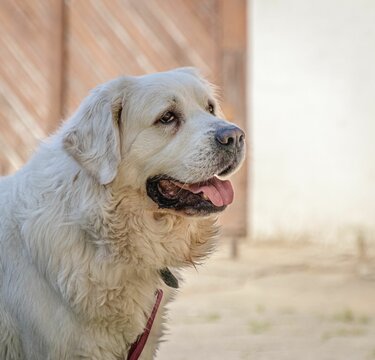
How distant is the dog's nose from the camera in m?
4.11

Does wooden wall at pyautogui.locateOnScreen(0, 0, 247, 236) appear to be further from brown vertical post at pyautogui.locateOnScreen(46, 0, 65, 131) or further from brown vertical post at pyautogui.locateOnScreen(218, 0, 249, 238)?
brown vertical post at pyautogui.locateOnScreen(218, 0, 249, 238)

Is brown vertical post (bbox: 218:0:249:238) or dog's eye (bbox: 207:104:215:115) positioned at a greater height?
dog's eye (bbox: 207:104:215:115)

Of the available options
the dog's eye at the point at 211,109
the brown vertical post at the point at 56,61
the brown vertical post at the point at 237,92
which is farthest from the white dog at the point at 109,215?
the brown vertical post at the point at 56,61

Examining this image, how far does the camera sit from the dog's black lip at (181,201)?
4125mm

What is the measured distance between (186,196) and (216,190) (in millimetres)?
142

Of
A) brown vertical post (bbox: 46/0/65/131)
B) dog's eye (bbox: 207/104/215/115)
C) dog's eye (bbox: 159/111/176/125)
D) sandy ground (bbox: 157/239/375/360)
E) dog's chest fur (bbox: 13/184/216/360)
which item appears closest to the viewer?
dog's chest fur (bbox: 13/184/216/360)

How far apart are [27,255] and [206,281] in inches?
166

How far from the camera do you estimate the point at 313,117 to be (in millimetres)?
9188

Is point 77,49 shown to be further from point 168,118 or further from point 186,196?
point 186,196

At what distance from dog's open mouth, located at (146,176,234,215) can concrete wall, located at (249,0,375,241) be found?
5.06 metres

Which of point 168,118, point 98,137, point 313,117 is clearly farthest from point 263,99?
point 98,137

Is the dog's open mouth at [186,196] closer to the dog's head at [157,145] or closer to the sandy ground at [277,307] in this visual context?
the dog's head at [157,145]

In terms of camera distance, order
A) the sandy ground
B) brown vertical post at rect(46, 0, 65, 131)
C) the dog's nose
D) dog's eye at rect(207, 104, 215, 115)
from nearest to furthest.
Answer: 1. the dog's nose
2. dog's eye at rect(207, 104, 215, 115)
3. the sandy ground
4. brown vertical post at rect(46, 0, 65, 131)

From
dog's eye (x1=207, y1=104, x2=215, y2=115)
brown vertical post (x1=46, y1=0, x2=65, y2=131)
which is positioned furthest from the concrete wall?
dog's eye (x1=207, y1=104, x2=215, y2=115)
